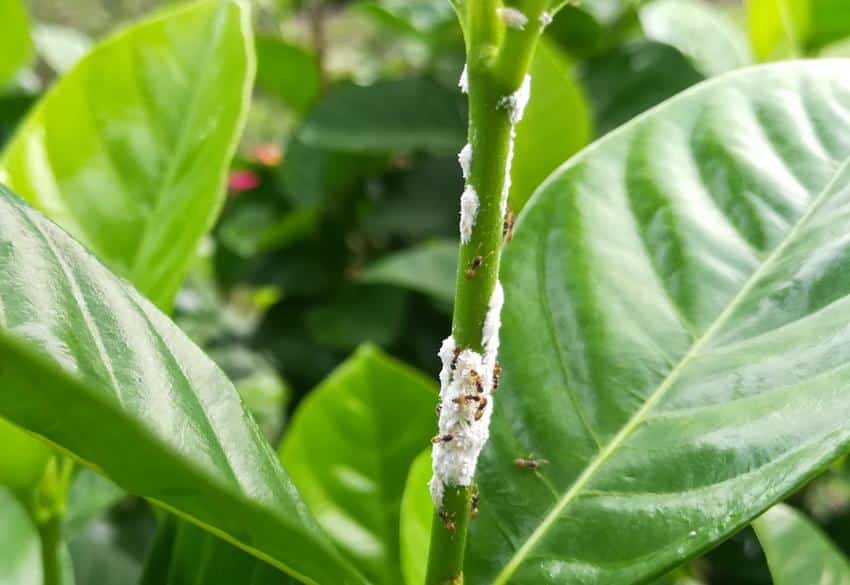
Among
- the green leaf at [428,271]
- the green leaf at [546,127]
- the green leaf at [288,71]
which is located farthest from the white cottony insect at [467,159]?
the green leaf at [288,71]

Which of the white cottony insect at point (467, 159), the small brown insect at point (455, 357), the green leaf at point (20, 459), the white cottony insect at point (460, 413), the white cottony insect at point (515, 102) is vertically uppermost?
the white cottony insect at point (515, 102)

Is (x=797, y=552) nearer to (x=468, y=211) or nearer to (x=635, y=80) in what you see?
(x=468, y=211)

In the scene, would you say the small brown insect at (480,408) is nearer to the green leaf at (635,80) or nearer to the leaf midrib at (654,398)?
the leaf midrib at (654,398)

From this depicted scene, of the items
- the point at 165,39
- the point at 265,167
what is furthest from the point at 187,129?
the point at 265,167

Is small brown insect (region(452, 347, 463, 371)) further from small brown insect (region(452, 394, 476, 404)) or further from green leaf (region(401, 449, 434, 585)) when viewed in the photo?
green leaf (region(401, 449, 434, 585))

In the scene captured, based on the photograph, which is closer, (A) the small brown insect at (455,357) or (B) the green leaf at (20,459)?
(A) the small brown insect at (455,357)

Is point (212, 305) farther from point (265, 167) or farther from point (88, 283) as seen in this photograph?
point (88, 283)

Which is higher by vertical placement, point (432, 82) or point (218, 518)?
point (432, 82)
